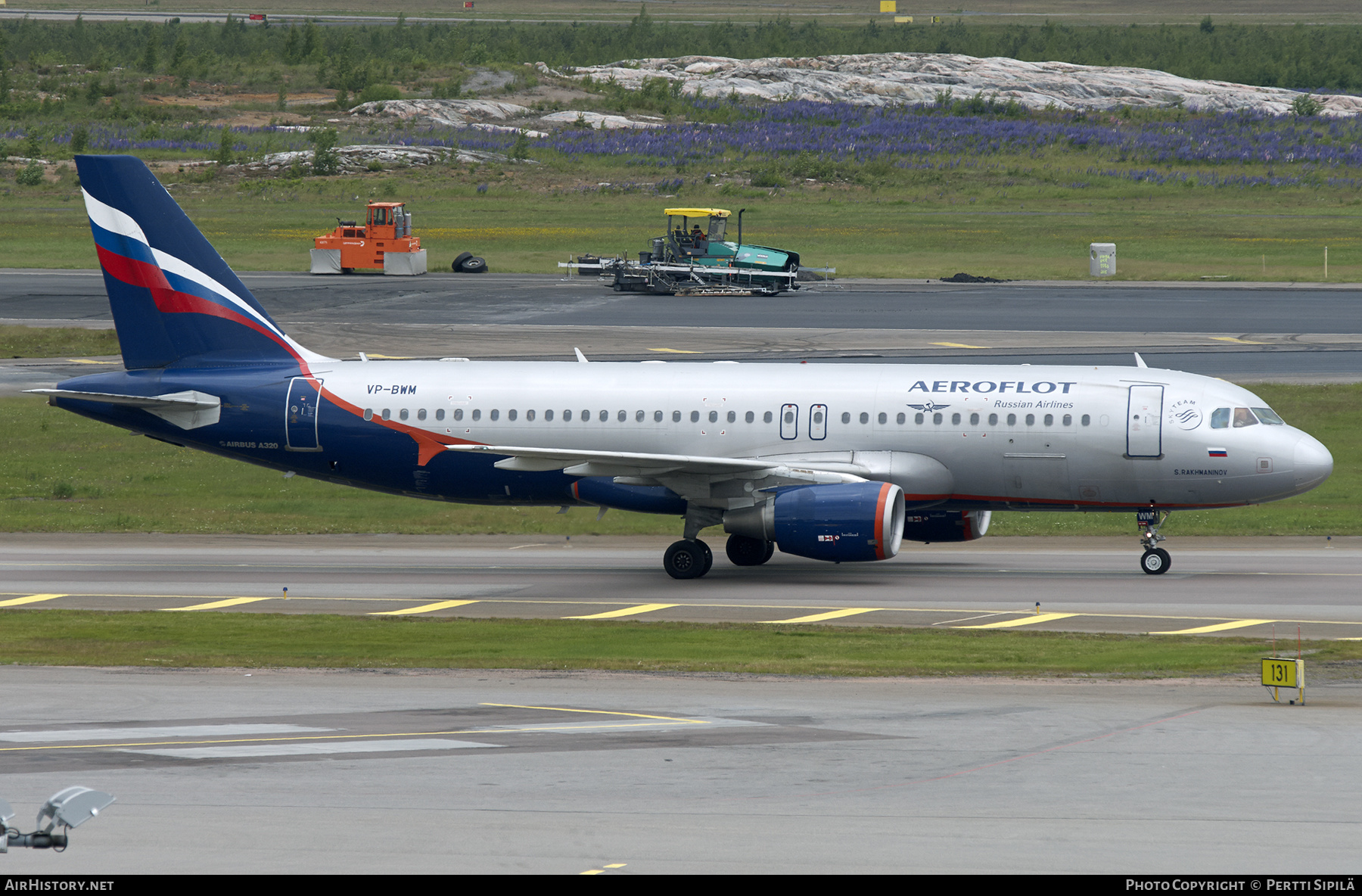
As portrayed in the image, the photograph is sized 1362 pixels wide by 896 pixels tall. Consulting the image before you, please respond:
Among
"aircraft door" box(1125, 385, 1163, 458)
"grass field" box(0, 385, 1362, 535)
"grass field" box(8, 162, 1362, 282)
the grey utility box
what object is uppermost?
"grass field" box(8, 162, 1362, 282)

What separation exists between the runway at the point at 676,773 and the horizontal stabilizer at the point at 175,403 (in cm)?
1180

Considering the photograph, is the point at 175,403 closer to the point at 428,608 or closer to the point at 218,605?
the point at 218,605

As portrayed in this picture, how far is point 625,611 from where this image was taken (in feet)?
100

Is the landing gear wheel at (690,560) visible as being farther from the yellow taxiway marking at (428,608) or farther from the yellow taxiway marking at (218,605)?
the yellow taxiway marking at (218,605)

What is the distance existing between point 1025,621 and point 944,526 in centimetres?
658

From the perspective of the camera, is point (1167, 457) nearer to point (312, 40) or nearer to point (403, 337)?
point (403, 337)

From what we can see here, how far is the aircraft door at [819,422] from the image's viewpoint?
112ft

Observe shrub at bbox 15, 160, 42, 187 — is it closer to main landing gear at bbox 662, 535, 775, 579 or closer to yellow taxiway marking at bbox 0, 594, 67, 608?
yellow taxiway marking at bbox 0, 594, 67, 608

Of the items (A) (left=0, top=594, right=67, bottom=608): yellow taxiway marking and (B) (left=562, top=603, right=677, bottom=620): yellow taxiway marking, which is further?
(A) (left=0, top=594, right=67, bottom=608): yellow taxiway marking

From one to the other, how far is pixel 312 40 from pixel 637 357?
13562 centimetres

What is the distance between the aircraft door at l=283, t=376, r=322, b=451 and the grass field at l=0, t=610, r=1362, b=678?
7018 millimetres

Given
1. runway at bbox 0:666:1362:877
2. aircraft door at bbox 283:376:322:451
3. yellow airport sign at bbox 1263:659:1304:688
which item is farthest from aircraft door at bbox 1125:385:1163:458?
aircraft door at bbox 283:376:322:451

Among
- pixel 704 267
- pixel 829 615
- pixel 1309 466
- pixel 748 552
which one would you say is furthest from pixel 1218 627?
pixel 704 267

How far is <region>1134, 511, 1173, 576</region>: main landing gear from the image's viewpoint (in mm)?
33156
